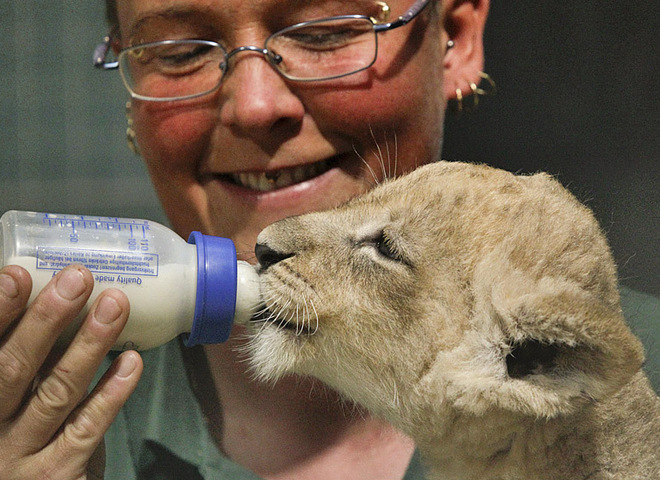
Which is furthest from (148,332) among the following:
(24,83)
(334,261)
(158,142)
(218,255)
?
(24,83)

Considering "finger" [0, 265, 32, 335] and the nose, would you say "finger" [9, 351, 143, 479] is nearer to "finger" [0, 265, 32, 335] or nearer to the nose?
"finger" [0, 265, 32, 335]

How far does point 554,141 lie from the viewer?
6.49 feet

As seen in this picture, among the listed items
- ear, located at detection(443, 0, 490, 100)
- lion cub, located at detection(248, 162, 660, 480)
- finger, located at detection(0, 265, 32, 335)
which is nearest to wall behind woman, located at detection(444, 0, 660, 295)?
ear, located at detection(443, 0, 490, 100)

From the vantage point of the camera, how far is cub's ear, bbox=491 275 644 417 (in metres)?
0.98

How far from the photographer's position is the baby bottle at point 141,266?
1.04 metres

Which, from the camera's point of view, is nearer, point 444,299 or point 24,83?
point 444,299

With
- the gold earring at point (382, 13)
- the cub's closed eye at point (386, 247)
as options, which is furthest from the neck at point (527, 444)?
the gold earring at point (382, 13)

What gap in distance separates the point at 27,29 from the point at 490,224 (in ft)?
5.00

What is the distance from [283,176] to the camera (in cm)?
164

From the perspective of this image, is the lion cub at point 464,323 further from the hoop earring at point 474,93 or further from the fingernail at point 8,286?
the hoop earring at point 474,93

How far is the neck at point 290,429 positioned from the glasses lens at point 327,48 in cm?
67

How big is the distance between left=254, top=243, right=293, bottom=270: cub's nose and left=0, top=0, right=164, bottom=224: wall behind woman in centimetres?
93

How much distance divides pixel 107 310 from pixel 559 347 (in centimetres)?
67

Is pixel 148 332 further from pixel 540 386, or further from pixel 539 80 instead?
pixel 539 80
